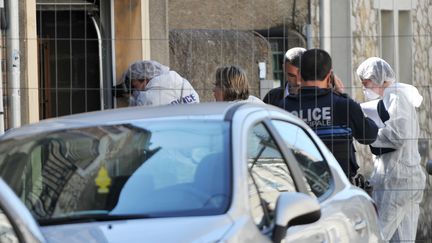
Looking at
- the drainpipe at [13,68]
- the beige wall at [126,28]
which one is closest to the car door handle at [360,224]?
the drainpipe at [13,68]

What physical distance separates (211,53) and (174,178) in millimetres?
9059

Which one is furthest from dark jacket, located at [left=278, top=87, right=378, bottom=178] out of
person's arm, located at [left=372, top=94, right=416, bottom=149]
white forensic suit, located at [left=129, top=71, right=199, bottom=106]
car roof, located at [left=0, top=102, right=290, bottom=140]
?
car roof, located at [left=0, top=102, right=290, bottom=140]

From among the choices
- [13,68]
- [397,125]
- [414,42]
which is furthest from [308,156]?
[414,42]

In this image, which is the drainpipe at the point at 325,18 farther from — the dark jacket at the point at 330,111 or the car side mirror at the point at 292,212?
the car side mirror at the point at 292,212

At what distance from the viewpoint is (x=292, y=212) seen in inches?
204

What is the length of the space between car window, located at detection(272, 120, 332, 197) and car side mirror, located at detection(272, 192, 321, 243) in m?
0.75

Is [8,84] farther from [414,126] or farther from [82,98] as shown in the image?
[414,126]

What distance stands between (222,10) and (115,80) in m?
2.71

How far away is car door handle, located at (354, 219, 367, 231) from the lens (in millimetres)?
6355

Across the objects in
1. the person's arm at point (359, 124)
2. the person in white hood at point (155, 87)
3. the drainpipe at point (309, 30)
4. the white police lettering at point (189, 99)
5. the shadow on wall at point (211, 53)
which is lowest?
the person's arm at point (359, 124)

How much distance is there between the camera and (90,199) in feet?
17.4

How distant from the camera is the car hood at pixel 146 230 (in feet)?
15.7

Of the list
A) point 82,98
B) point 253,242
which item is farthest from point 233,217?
point 82,98

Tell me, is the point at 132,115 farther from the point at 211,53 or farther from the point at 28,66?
the point at 211,53
